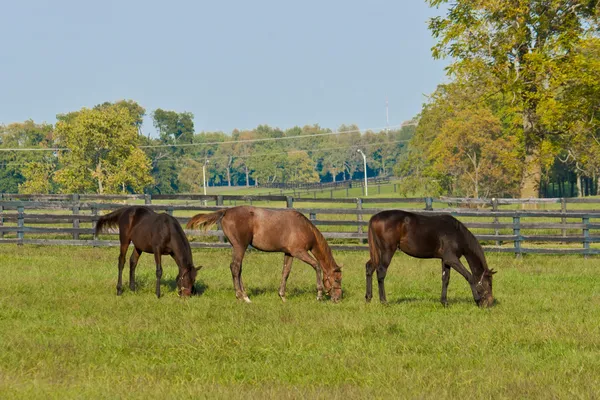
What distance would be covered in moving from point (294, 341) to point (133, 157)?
187 ft

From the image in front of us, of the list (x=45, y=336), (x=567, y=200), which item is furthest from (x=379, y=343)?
(x=567, y=200)

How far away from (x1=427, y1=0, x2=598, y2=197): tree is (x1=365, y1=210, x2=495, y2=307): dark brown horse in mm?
16586

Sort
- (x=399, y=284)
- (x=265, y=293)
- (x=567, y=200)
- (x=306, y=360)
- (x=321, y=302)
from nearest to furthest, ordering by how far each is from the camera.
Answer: (x=306, y=360) → (x=321, y=302) → (x=265, y=293) → (x=399, y=284) → (x=567, y=200)

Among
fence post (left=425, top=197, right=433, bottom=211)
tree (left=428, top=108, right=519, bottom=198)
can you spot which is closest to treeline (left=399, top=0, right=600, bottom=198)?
fence post (left=425, top=197, right=433, bottom=211)

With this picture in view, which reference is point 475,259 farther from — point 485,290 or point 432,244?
point 432,244

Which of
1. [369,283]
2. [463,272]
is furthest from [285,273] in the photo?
[463,272]

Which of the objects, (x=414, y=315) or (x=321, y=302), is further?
(x=321, y=302)

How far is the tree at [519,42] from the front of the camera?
27.8m

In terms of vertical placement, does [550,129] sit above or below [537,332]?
above

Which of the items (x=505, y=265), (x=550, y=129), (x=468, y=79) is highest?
(x=468, y=79)

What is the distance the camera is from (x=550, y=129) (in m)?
29.1

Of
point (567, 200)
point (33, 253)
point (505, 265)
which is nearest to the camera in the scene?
point (505, 265)

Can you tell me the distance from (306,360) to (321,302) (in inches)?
158

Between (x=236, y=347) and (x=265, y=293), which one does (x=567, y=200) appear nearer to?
(x=265, y=293)
